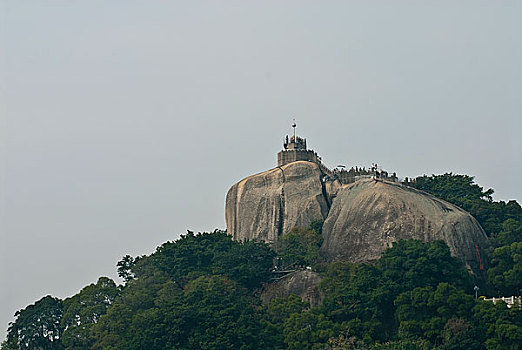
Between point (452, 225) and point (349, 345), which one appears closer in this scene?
point (349, 345)

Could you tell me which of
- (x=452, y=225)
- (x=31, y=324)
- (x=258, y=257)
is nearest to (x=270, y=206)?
(x=258, y=257)

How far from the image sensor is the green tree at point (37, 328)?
6912 centimetres

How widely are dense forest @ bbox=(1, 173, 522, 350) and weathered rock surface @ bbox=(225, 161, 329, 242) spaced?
1.88 metres

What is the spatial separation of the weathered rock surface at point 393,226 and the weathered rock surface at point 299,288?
324 centimetres

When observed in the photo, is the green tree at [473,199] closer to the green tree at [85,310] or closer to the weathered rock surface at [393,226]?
the weathered rock surface at [393,226]

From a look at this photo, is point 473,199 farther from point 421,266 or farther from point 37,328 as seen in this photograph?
point 37,328

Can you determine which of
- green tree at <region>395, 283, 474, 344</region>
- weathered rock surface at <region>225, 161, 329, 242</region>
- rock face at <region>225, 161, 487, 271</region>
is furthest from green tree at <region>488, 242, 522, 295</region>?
weathered rock surface at <region>225, 161, 329, 242</region>

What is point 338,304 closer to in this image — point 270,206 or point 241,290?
point 241,290

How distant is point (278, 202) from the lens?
75438 mm

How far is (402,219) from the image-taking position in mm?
69688

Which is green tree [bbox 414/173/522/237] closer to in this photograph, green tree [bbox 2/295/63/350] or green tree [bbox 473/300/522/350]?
green tree [bbox 473/300/522/350]

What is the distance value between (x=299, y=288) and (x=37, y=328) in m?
16.7

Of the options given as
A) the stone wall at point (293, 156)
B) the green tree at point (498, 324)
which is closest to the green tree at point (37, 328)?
the stone wall at point (293, 156)

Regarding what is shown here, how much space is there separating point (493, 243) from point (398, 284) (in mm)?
10430
